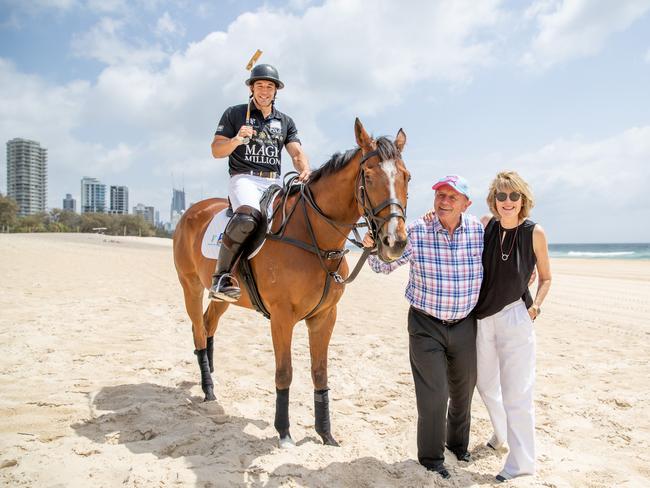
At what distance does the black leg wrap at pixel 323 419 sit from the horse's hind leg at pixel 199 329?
1.43m

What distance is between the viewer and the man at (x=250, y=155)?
3797 mm

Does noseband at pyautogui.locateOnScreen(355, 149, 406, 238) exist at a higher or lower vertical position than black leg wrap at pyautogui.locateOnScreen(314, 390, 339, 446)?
higher

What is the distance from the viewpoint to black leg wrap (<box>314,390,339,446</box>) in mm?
3737

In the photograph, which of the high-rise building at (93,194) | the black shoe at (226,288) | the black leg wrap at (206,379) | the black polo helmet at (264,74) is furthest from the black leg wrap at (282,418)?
the high-rise building at (93,194)

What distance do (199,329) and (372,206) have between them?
10.1 feet

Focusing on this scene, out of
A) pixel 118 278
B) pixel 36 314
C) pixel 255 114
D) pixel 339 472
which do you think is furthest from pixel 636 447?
pixel 118 278

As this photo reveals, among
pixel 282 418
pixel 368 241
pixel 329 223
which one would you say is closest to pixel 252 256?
pixel 329 223

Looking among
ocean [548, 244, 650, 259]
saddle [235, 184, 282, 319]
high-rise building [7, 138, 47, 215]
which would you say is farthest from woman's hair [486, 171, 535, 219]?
high-rise building [7, 138, 47, 215]

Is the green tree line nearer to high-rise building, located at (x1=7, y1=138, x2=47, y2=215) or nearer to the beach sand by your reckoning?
high-rise building, located at (x1=7, y1=138, x2=47, y2=215)

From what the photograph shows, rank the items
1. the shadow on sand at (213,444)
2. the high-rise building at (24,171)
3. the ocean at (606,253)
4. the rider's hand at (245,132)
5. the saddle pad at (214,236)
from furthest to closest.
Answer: the high-rise building at (24,171)
the ocean at (606,253)
the saddle pad at (214,236)
the rider's hand at (245,132)
the shadow on sand at (213,444)

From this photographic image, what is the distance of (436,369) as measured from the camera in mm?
3113

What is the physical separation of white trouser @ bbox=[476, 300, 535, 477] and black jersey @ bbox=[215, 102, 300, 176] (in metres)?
2.61

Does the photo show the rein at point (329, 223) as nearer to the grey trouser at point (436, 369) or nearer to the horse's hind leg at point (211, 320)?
the grey trouser at point (436, 369)

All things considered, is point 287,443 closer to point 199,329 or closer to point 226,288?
point 226,288
